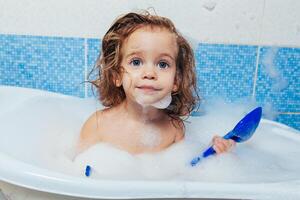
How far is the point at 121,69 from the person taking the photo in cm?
109

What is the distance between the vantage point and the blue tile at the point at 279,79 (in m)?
1.42

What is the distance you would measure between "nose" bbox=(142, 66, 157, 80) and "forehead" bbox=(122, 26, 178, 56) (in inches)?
1.9

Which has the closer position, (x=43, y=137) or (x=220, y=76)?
(x=43, y=137)

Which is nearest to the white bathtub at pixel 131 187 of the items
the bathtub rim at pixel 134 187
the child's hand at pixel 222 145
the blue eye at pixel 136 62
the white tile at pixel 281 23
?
the bathtub rim at pixel 134 187

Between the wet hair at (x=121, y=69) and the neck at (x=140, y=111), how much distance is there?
0.03 meters

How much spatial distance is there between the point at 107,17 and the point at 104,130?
0.42 metres

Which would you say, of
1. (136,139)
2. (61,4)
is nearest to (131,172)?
(136,139)

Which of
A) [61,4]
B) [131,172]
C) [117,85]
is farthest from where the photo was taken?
[61,4]

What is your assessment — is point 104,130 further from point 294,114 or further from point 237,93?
point 294,114

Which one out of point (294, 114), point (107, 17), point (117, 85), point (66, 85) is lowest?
point (294, 114)

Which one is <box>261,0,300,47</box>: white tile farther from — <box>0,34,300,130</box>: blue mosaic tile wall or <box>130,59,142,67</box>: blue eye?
<box>130,59,142,67</box>: blue eye

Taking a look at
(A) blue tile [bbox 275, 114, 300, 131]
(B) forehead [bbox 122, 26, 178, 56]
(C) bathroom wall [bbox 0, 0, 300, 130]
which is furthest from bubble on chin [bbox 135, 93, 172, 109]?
(A) blue tile [bbox 275, 114, 300, 131]

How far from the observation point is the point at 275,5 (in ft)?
4.53

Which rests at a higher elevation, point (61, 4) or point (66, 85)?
point (61, 4)
